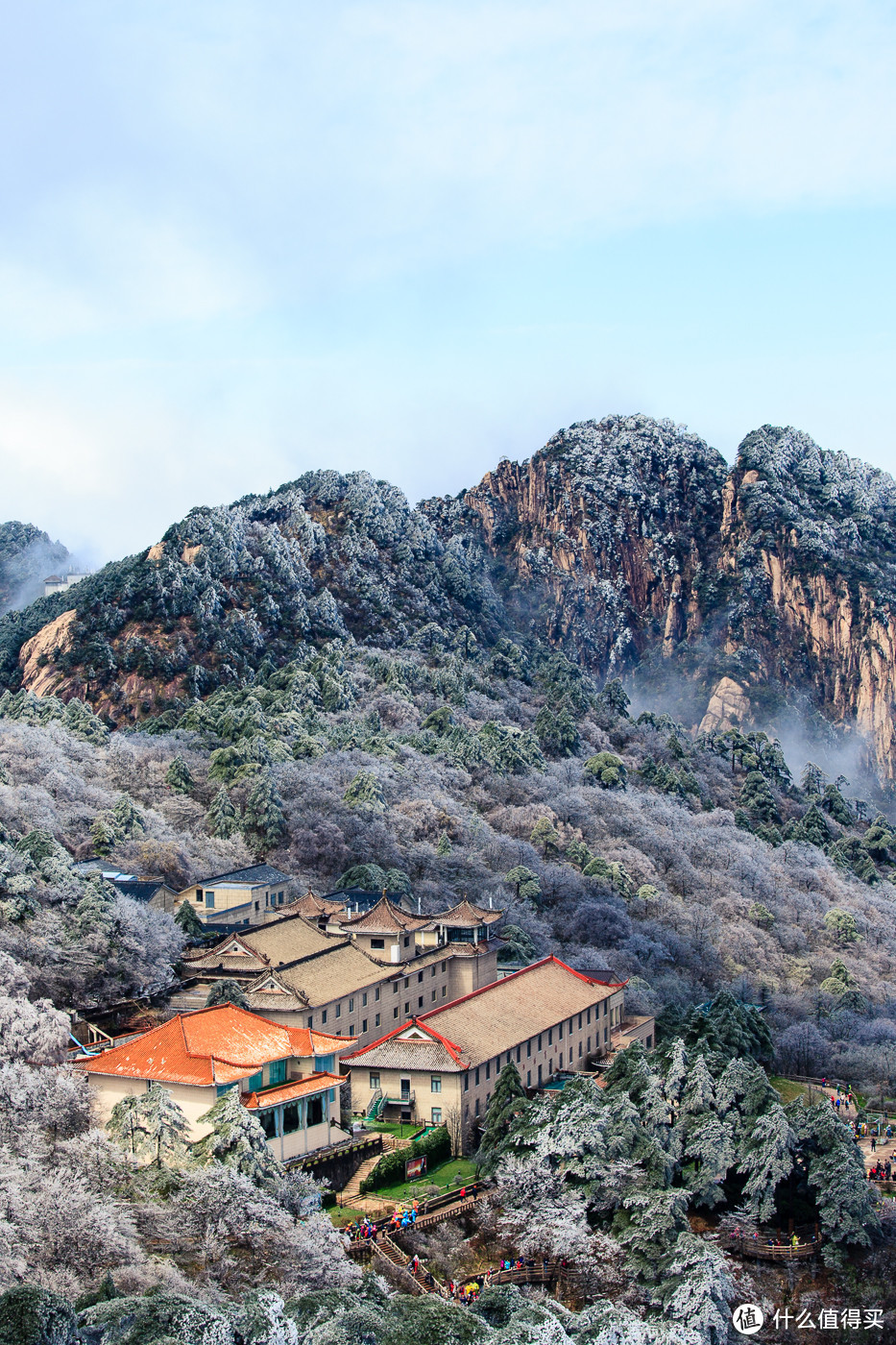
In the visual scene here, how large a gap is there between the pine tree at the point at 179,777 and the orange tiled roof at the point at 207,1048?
151 feet

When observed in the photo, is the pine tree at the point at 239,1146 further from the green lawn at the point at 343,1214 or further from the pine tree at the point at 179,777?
the pine tree at the point at 179,777

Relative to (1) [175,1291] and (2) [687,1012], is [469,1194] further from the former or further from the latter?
(2) [687,1012]

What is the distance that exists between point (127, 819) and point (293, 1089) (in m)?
37.7

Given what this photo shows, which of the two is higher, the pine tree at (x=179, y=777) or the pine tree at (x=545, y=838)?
the pine tree at (x=179, y=777)

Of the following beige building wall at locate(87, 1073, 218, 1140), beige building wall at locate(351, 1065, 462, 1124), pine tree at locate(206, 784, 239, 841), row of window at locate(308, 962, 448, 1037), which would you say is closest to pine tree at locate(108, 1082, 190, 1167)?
beige building wall at locate(87, 1073, 218, 1140)

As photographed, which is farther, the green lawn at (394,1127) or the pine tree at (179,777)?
the pine tree at (179,777)

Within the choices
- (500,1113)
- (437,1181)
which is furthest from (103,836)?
(437,1181)

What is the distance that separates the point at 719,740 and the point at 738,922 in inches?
2453

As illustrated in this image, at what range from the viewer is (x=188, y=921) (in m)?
68.4

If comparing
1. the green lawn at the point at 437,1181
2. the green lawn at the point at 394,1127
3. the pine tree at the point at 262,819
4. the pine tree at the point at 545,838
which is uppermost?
the pine tree at the point at 262,819

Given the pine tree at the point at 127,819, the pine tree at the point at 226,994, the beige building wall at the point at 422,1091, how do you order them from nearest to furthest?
the beige building wall at the point at 422,1091
the pine tree at the point at 226,994
the pine tree at the point at 127,819

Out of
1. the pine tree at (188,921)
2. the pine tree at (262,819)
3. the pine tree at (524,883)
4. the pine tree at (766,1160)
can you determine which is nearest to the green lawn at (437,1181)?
the pine tree at (766,1160)

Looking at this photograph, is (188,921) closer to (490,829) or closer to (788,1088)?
(788,1088)

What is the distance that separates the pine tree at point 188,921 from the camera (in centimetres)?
6794
